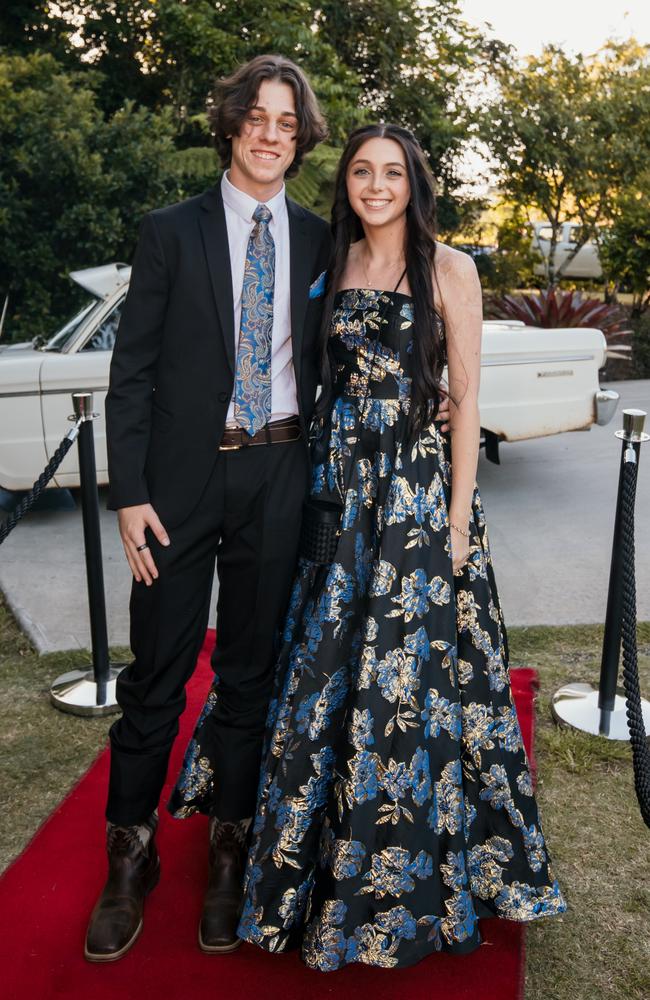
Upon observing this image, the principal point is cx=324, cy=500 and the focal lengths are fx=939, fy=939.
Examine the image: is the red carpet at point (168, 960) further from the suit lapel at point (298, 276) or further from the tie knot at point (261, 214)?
the tie knot at point (261, 214)

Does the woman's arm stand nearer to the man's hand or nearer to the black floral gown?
the black floral gown

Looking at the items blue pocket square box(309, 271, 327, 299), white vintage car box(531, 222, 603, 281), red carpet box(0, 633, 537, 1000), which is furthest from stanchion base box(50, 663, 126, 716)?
white vintage car box(531, 222, 603, 281)

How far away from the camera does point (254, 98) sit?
2398mm

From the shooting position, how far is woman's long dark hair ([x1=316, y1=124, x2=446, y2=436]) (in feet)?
7.80

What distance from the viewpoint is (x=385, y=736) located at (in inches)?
90.2

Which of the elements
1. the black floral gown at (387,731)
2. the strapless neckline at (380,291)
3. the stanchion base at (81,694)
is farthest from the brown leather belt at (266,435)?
the stanchion base at (81,694)

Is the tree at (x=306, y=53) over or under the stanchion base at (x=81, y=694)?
over

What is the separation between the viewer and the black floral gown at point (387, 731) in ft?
7.43

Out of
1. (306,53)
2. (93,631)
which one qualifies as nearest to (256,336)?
(93,631)

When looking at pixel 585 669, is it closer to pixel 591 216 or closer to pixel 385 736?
pixel 385 736

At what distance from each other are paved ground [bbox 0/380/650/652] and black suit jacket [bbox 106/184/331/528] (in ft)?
6.96

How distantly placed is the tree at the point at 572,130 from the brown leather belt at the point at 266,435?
1146 centimetres

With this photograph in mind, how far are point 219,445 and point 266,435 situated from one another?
0.13 metres

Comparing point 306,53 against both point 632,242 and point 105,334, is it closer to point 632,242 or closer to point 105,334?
point 632,242
